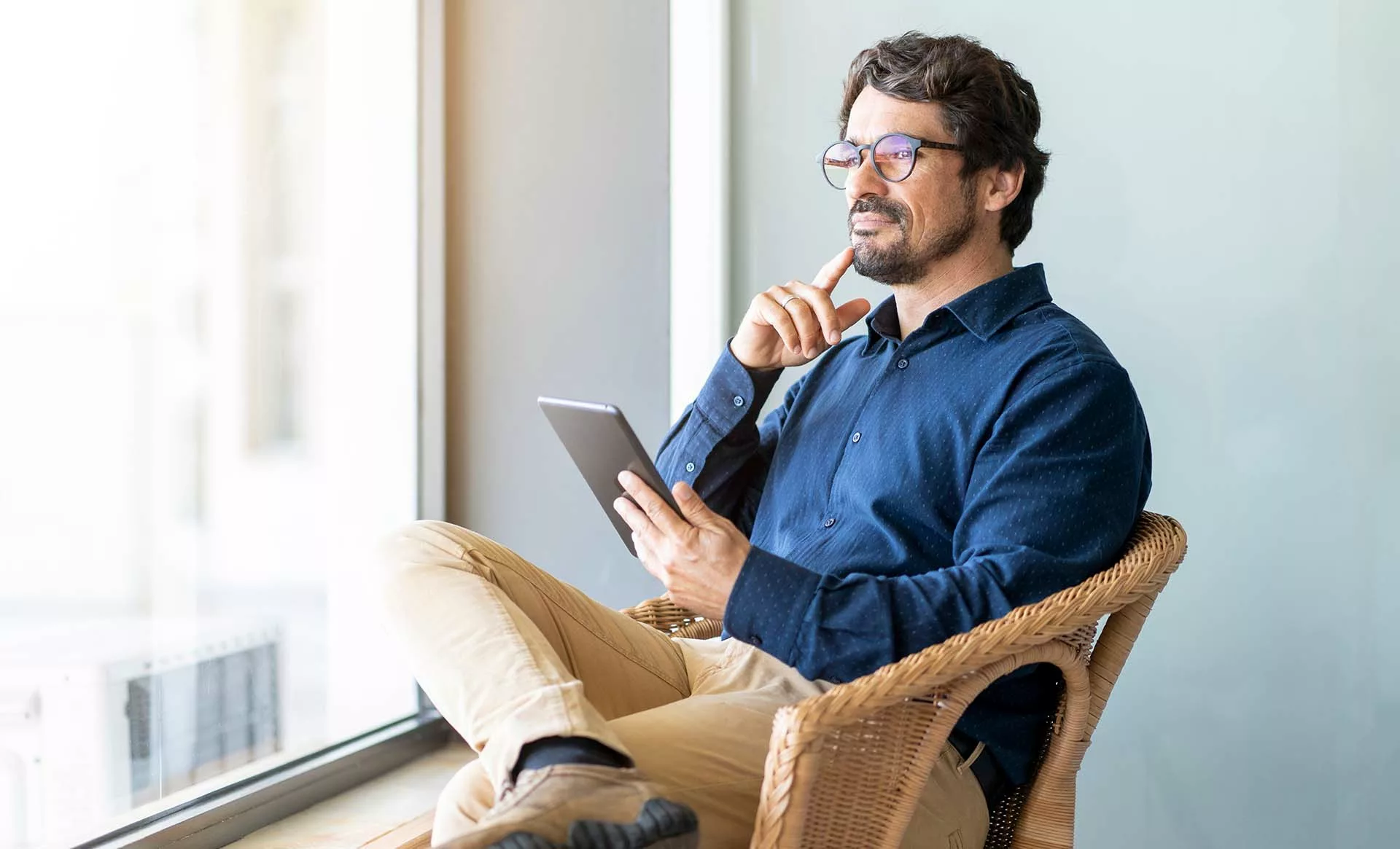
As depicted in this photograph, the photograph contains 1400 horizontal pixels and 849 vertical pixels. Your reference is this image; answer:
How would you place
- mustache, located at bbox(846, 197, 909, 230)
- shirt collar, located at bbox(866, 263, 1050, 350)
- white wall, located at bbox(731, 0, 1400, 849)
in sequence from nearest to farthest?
shirt collar, located at bbox(866, 263, 1050, 350), mustache, located at bbox(846, 197, 909, 230), white wall, located at bbox(731, 0, 1400, 849)

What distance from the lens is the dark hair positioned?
177 cm

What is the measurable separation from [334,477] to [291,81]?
0.76 m

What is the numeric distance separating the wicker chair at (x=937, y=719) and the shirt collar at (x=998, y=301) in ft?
1.17

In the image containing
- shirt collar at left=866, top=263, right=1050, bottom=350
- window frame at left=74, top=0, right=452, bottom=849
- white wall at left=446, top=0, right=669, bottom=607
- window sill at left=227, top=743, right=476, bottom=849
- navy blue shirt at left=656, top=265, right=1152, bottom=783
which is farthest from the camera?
white wall at left=446, top=0, right=669, bottom=607

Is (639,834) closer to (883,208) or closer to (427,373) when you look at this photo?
(883,208)

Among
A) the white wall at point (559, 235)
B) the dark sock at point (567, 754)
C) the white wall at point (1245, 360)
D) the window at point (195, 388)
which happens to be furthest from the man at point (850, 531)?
the white wall at point (559, 235)

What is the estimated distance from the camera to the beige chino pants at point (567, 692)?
115 cm

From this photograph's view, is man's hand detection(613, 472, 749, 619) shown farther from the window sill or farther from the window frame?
the window frame

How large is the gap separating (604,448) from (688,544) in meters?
0.18

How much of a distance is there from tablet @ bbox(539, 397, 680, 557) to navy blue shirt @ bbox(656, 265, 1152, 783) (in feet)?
0.57

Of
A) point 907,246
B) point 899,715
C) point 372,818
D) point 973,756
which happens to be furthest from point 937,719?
point 372,818

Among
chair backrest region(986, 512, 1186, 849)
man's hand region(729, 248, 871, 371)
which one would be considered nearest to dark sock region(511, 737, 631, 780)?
chair backrest region(986, 512, 1186, 849)

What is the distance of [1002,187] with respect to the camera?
1.82 meters

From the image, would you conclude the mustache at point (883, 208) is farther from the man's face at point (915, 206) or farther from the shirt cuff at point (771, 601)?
the shirt cuff at point (771, 601)
